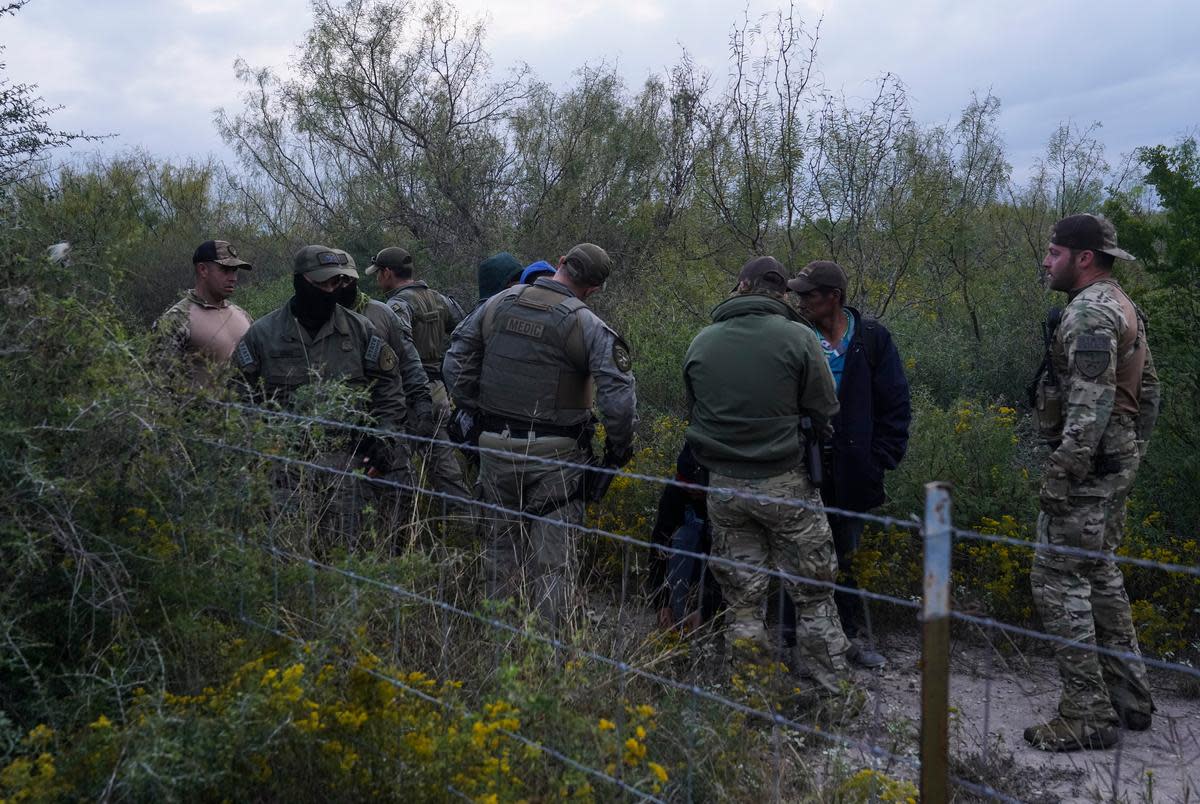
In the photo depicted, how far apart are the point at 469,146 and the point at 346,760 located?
13089 millimetres

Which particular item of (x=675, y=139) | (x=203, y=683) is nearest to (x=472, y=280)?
(x=675, y=139)

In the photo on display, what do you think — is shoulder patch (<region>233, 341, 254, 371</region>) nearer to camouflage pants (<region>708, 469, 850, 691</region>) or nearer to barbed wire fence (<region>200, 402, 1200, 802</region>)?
barbed wire fence (<region>200, 402, 1200, 802</region>)

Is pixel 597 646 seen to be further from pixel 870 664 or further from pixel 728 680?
pixel 870 664

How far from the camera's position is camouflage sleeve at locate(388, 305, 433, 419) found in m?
5.86

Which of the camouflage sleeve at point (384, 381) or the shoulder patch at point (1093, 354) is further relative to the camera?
the camouflage sleeve at point (384, 381)

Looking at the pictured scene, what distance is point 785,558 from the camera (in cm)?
457

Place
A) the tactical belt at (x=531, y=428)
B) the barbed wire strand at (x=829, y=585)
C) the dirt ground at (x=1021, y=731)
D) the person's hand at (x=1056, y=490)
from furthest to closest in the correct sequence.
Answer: the tactical belt at (x=531, y=428)
the person's hand at (x=1056, y=490)
the dirt ground at (x=1021, y=731)
the barbed wire strand at (x=829, y=585)

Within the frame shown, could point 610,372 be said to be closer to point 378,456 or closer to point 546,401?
point 546,401

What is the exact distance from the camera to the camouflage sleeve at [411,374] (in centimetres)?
586

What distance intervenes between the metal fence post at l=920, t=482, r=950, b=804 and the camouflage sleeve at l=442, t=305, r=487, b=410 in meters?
3.19

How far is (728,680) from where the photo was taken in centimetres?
431

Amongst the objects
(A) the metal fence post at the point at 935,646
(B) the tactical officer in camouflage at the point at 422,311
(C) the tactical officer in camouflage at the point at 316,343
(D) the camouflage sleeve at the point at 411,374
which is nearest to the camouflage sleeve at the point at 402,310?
(B) the tactical officer in camouflage at the point at 422,311

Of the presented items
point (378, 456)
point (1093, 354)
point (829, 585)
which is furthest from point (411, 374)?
point (829, 585)

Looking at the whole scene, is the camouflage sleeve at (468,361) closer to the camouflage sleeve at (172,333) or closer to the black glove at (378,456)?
the black glove at (378,456)
